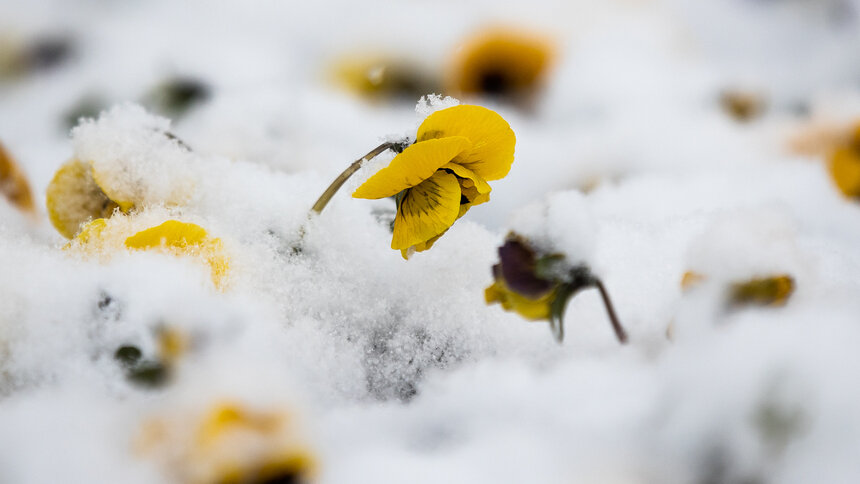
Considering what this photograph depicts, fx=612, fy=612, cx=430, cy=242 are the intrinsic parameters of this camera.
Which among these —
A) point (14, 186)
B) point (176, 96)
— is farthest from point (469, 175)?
point (176, 96)

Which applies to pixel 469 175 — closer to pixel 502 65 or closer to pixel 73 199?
pixel 73 199

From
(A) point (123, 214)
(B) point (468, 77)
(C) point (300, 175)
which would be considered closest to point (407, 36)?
(B) point (468, 77)

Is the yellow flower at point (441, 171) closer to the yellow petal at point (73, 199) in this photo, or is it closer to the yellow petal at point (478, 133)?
the yellow petal at point (478, 133)

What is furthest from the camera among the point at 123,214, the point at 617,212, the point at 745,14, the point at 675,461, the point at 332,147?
the point at 745,14

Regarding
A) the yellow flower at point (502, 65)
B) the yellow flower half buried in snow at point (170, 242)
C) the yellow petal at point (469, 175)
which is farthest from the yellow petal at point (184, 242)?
the yellow flower at point (502, 65)

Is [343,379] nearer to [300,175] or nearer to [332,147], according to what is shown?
[300,175]

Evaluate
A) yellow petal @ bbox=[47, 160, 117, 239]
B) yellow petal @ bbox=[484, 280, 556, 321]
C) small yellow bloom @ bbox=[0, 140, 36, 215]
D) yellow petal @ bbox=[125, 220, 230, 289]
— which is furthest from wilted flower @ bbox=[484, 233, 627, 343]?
small yellow bloom @ bbox=[0, 140, 36, 215]
